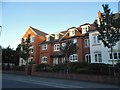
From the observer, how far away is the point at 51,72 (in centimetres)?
2659

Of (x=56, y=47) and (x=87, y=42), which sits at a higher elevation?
(x=87, y=42)

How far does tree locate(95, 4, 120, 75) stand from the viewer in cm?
1916

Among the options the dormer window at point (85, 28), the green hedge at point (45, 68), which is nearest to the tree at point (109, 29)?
the green hedge at point (45, 68)

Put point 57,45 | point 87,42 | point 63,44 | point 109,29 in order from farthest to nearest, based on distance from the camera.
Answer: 1. point 57,45
2. point 63,44
3. point 87,42
4. point 109,29

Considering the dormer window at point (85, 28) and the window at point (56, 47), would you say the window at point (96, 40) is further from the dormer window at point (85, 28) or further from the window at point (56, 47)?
the window at point (56, 47)

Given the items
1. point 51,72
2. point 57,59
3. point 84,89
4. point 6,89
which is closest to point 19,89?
point 6,89

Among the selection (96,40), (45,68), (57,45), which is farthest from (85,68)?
(57,45)

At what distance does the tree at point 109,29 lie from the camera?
1916 cm

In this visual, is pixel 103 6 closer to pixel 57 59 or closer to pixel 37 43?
pixel 57 59

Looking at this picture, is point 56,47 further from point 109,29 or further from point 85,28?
point 109,29

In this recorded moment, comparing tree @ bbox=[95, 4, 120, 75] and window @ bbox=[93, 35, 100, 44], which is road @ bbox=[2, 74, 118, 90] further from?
window @ bbox=[93, 35, 100, 44]

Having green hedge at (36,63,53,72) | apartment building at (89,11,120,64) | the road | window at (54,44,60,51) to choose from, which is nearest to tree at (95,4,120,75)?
the road

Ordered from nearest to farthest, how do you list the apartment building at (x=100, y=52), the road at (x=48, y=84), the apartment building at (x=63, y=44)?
the road at (x=48, y=84)
the apartment building at (x=100, y=52)
the apartment building at (x=63, y=44)

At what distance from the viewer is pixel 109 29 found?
19641 mm
